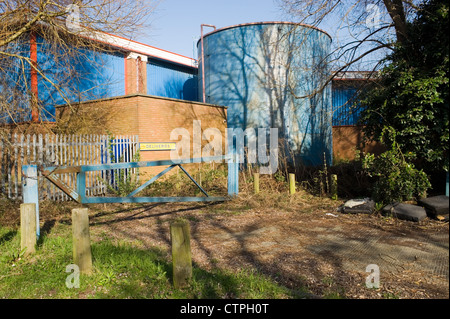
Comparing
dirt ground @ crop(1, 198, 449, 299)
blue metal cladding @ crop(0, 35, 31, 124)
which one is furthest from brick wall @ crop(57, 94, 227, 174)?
dirt ground @ crop(1, 198, 449, 299)

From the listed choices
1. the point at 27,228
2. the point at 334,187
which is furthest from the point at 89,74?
the point at 27,228

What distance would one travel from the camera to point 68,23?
9.77m

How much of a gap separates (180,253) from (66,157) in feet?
25.1

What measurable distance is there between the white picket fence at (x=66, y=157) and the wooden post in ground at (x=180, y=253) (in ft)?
21.4

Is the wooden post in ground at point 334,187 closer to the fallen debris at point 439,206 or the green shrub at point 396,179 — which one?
the green shrub at point 396,179

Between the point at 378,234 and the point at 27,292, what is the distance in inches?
196

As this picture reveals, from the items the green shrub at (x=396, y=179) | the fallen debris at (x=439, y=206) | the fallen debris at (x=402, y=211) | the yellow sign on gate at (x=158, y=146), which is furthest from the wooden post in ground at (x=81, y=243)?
the yellow sign on gate at (x=158, y=146)

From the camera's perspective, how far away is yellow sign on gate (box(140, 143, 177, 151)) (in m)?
11.6

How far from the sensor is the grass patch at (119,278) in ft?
11.3

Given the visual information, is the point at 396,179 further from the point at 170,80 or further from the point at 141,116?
the point at 170,80

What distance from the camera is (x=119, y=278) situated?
153 inches
